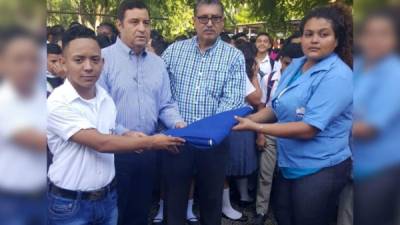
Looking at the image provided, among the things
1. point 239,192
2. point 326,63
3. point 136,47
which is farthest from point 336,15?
point 239,192

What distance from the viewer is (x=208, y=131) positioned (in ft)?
8.04

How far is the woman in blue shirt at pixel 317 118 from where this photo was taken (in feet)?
7.16

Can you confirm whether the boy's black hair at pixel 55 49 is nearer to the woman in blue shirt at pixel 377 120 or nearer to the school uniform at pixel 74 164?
the school uniform at pixel 74 164

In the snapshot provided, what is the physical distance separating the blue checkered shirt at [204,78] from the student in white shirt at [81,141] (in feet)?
1.92

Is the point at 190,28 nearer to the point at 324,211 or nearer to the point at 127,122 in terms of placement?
the point at 127,122

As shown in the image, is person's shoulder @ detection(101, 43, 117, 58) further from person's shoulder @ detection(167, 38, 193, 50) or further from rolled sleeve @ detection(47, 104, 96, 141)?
rolled sleeve @ detection(47, 104, 96, 141)

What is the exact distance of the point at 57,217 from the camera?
2.02m

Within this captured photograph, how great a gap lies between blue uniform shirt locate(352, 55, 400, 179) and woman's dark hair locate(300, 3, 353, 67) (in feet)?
2.23

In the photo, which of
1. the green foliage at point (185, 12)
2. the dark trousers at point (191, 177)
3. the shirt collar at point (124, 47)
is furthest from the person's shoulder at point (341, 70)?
the shirt collar at point (124, 47)

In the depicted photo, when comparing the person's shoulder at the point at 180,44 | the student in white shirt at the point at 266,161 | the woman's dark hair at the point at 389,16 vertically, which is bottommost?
the student in white shirt at the point at 266,161

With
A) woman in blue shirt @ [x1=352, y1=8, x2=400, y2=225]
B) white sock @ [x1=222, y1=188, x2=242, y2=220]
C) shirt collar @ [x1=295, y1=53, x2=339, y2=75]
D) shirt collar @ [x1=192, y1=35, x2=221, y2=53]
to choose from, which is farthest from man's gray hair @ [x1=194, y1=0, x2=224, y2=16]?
white sock @ [x1=222, y1=188, x2=242, y2=220]

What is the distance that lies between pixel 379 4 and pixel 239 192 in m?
2.94

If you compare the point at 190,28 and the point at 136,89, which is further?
the point at 190,28

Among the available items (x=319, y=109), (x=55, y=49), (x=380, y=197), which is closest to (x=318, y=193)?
(x=319, y=109)
